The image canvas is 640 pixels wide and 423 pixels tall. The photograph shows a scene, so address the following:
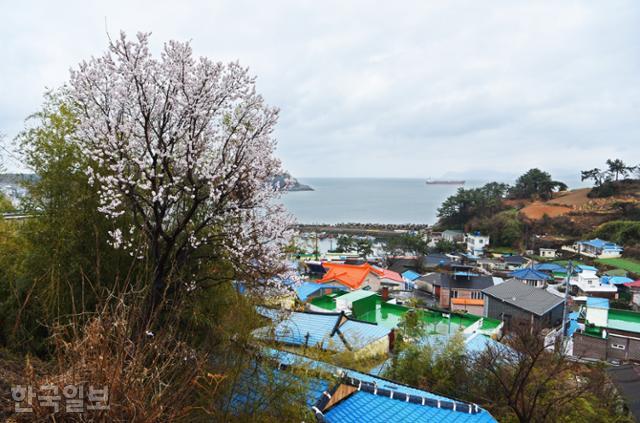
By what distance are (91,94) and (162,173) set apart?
1.03 m

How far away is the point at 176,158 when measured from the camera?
3.92 m

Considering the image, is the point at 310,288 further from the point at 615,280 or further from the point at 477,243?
the point at 477,243

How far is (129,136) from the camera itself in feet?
12.7

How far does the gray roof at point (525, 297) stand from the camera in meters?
14.1

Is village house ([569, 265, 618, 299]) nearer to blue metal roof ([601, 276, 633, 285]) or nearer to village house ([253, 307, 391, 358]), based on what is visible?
blue metal roof ([601, 276, 633, 285])

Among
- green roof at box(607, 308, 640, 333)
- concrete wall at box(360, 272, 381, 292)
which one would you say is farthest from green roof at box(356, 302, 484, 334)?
concrete wall at box(360, 272, 381, 292)

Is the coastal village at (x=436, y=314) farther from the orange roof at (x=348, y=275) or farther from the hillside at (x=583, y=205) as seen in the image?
the hillside at (x=583, y=205)

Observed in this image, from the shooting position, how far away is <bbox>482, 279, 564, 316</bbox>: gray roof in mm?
14127

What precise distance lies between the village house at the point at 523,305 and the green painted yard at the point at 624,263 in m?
18.5

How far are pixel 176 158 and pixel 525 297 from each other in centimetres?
1487

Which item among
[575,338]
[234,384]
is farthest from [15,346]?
[575,338]

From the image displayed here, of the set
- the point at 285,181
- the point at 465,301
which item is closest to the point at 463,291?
the point at 465,301

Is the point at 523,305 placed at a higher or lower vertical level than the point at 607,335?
higher

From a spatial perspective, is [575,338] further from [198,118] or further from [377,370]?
[198,118]
